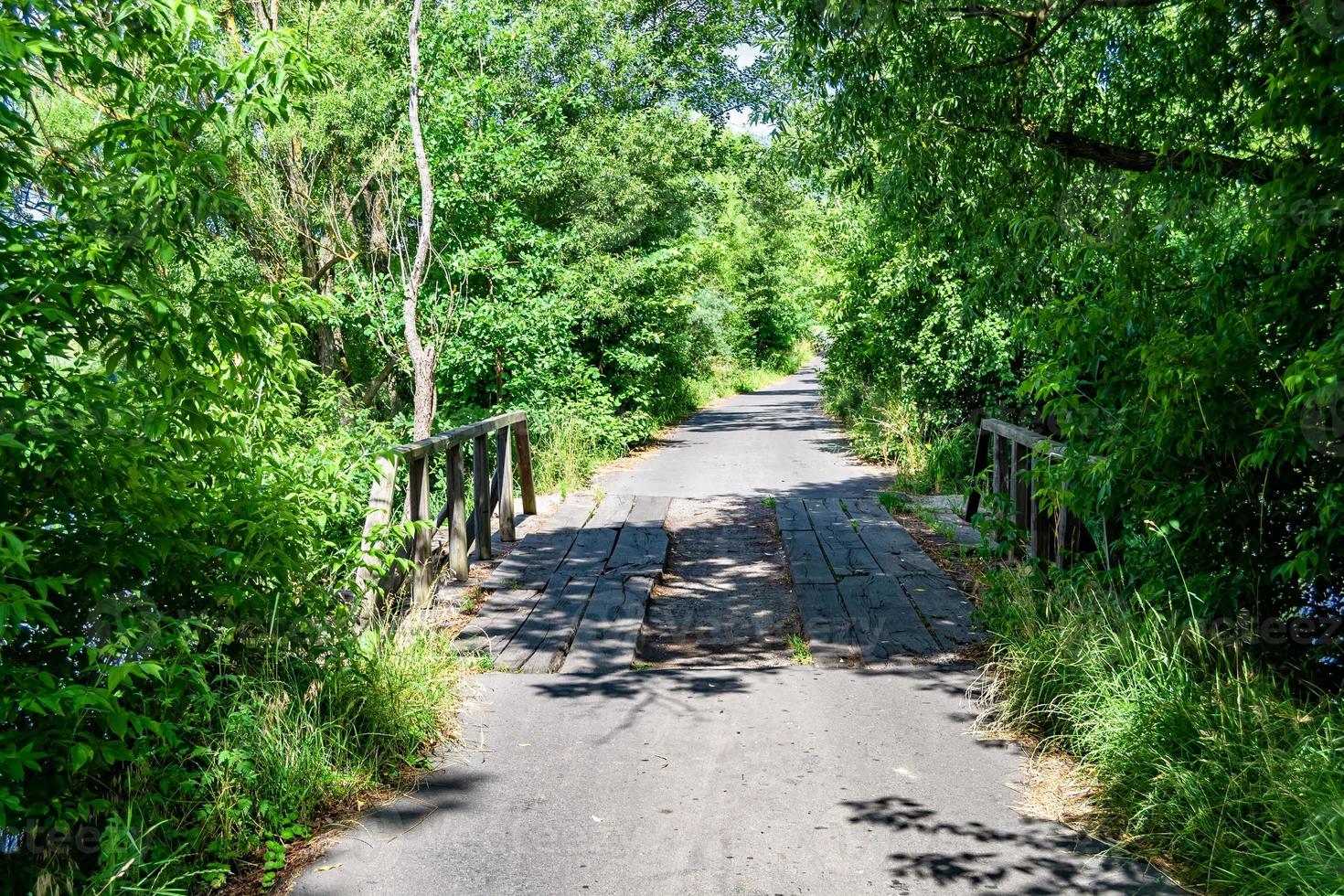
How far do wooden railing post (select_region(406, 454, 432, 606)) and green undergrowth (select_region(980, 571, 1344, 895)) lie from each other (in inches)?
141

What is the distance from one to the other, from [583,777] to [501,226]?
44.9 ft

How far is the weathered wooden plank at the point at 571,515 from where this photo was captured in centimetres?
1077

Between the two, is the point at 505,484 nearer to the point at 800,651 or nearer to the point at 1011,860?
the point at 800,651

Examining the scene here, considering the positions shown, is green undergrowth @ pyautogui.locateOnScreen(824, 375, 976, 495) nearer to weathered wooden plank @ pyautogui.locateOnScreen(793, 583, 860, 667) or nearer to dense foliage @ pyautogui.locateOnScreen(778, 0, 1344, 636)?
weathered wooden plank @ pyautogui.locateOnScreen(793, 583, 860, 667)

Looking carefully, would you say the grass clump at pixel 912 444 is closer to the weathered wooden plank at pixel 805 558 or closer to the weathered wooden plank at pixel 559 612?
the weathered wooden plank at pixel 805 558

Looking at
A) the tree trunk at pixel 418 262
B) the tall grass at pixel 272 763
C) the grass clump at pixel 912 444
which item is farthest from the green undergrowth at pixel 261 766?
the tree trunk at pixel 418 262

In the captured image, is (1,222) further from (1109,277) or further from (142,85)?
(1109,277)

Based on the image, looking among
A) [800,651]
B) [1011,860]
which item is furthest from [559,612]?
[1011,860]

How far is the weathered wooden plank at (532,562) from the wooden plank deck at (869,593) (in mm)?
1977

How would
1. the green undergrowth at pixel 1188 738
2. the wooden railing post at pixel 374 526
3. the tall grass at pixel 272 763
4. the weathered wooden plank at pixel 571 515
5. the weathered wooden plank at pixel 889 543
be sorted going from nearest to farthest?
1. the green undergrowth at pixel 1188 738
2. the tall grass at pixel 272 763
3. the wooden railing post at pixel 374 526
4. the weathered wooden plank at pixel 889 543
5. the weathered wooden plank at pixel 571 515

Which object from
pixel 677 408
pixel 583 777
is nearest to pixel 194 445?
pixel 583 777

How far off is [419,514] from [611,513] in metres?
4.70

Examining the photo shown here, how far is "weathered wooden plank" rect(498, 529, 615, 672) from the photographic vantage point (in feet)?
20.9

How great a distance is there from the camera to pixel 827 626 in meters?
7.05
